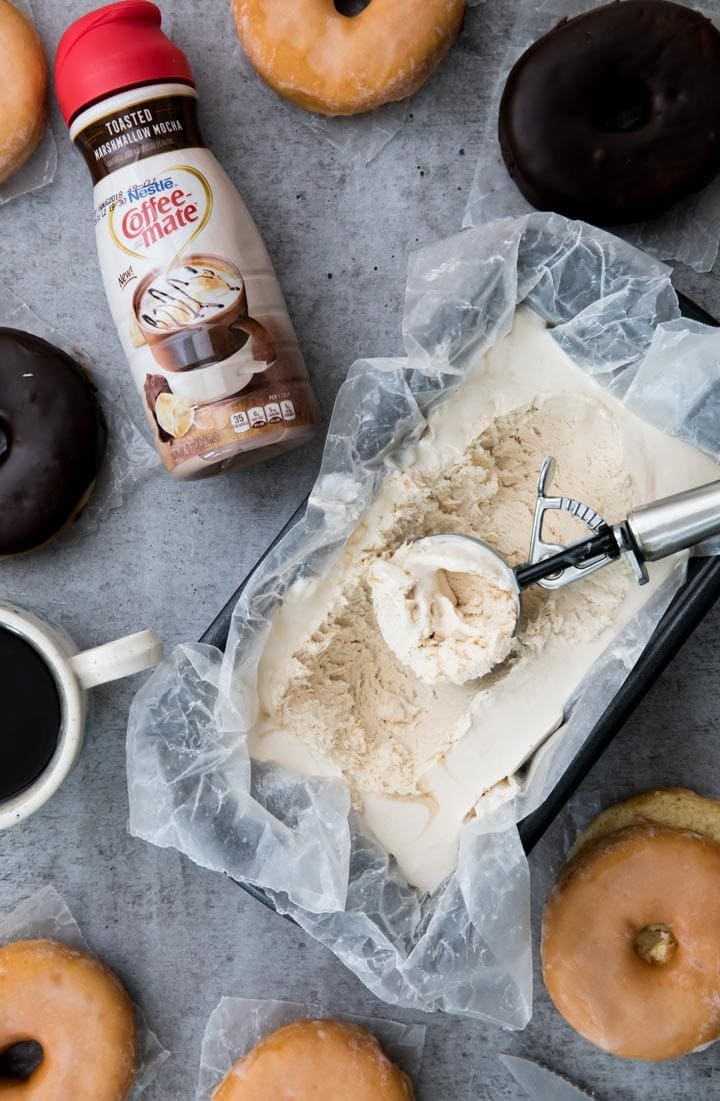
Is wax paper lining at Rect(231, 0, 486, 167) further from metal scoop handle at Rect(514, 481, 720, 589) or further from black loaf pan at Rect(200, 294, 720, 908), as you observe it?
metal scoop handle at Rect(514, 481, 720, 589)

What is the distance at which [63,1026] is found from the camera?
3.70ft

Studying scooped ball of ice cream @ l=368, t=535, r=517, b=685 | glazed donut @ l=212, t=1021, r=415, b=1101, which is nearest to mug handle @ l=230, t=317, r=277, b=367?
scooped ball of ice cream @ l=368, t=535, r=517, b=685

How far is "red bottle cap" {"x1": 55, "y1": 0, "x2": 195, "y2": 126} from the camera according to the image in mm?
989

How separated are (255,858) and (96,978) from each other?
30cm

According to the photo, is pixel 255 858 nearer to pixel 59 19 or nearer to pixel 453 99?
pixel 453 99

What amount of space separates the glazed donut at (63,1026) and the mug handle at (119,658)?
1.25ft

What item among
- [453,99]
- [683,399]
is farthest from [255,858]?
[453,99]

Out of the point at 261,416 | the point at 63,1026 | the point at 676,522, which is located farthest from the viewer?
the point at 63,1026

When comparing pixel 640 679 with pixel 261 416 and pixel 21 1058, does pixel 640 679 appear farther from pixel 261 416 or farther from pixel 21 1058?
pixel 21 1058

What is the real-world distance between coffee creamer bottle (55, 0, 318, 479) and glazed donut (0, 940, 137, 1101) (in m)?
0.62

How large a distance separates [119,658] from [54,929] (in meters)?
0.44

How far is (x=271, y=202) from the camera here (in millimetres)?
1189

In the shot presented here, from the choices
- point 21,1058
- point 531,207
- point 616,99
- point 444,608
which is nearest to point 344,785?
point 444,608

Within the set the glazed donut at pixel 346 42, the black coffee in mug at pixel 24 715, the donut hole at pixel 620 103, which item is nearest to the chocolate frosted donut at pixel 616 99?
the donut hole at pixel 620 103
